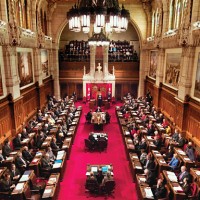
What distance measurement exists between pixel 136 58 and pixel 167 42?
338 inches

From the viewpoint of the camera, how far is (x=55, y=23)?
22594mm

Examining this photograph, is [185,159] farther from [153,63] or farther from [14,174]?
[153,63]

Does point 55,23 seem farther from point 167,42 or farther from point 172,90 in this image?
point 172,90

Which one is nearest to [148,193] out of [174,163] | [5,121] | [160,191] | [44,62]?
[160,191]

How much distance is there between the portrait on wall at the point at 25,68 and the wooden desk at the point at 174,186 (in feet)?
36.3

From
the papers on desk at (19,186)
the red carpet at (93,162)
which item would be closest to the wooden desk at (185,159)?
the red carpet at (93,162)

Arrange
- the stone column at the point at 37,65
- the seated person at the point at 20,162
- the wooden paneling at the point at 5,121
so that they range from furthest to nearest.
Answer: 1. the stone column at the point at 37,65
2. the wooden paneling at the point at 5,121
3. the seated person at the point at 20,162

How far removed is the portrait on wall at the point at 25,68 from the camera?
1472 cm

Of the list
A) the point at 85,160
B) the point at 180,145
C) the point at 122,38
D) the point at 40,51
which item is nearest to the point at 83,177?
the point at 85,160

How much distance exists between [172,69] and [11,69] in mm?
10664

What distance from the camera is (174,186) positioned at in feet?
24.2

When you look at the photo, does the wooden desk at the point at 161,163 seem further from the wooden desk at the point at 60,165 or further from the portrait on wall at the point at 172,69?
the portrait on wall at the point at 172,69

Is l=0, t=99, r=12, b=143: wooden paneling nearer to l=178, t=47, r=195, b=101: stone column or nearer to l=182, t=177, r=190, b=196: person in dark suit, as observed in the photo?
l=182, t=177, r=190, b=196: person in dark suit

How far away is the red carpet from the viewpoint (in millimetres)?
8453
